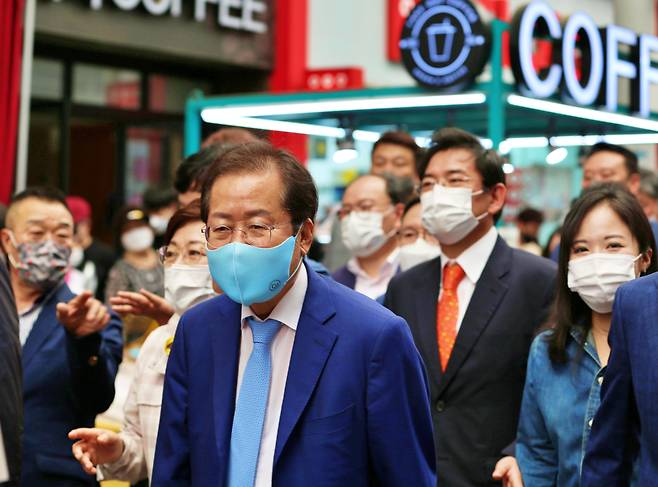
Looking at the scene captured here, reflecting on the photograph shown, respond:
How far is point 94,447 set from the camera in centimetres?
327

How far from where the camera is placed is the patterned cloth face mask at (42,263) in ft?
14.5

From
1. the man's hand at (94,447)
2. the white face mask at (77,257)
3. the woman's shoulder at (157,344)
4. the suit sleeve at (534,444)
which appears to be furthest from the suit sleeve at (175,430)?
the white face mask at (77,257)

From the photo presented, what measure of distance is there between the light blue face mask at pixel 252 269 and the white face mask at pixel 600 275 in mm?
1310

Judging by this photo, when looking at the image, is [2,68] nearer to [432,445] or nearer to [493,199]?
[493,199]

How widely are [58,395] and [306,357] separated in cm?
177

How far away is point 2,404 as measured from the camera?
2748 mm

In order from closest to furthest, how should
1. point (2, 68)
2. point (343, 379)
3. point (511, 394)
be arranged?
point (343, 379) < point (511, 394) < point (2, 68)

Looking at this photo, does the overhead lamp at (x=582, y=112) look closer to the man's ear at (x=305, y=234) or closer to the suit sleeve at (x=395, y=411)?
the man's ear at (x=305, y=234)

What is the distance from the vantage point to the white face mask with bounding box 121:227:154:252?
311 inches

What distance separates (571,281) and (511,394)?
54 cm

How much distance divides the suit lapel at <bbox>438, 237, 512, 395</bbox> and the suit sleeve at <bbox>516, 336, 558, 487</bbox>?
37 cm

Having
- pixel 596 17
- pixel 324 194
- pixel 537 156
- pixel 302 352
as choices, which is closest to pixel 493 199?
pixel 302 352

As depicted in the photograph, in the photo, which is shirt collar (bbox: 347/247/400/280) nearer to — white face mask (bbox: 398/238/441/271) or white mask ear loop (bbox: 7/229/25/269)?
white face mask (bbox: 398/238/441/271)

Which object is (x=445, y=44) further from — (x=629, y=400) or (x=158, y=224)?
Answer: (x=629, y=400)
